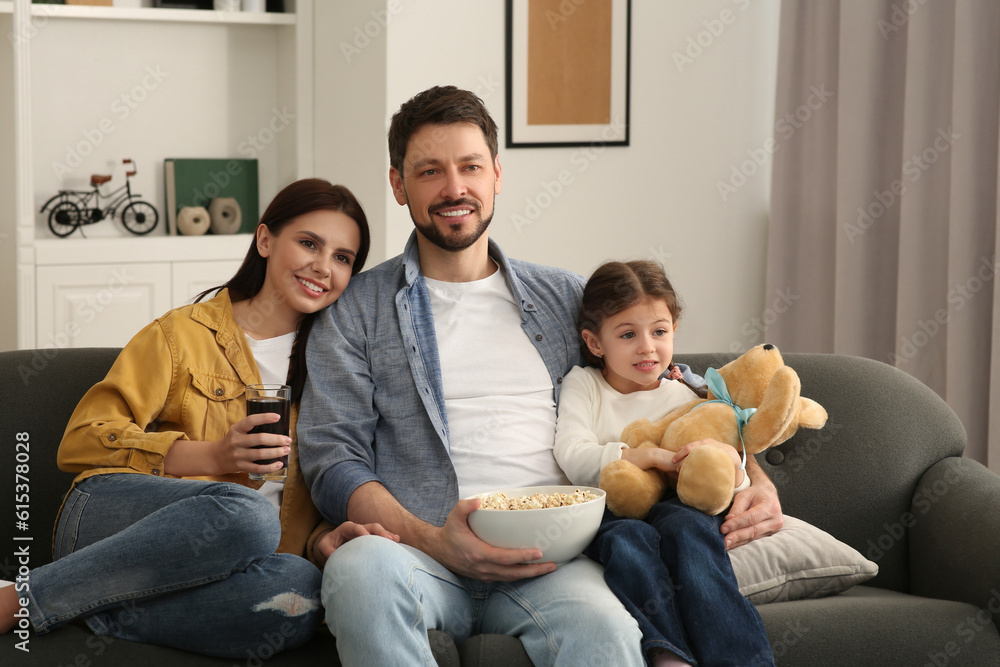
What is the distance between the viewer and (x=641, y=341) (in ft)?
6.20

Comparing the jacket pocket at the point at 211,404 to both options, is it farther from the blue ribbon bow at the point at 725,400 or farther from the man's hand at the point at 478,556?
the blue ribbon bow at the point at 725,400

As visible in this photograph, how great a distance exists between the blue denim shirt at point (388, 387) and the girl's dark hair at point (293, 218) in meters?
0.04

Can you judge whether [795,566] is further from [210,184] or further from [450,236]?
[210,184]

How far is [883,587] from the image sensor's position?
2.01 meters

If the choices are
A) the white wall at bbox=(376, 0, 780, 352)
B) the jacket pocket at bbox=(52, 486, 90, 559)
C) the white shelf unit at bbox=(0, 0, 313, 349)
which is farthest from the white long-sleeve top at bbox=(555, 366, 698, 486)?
the white shelf unit at bbox=(0, 0, 313, 349)

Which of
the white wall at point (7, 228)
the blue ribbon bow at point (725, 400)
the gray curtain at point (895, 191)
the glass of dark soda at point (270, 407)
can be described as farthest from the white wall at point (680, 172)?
the glass of dark soda at point (270, 407)

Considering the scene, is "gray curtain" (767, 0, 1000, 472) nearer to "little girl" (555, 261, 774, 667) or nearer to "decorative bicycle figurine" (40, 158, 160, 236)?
"little girl" (555, 261, 774, 667)

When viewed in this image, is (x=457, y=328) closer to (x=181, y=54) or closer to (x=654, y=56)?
(x=654, y=56)

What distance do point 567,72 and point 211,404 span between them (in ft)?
7.05

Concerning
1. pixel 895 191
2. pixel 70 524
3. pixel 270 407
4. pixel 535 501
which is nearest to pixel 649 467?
pixel 535 501

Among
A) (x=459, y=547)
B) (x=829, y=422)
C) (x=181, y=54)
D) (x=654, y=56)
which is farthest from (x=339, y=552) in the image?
(x=181, y=54)

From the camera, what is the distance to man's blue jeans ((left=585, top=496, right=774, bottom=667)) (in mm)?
1521

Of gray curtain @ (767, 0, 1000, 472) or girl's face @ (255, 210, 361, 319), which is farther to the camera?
gray curtain @ (767, 0, 1000, 472)

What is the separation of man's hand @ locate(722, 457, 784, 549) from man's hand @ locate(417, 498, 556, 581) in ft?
1.19
